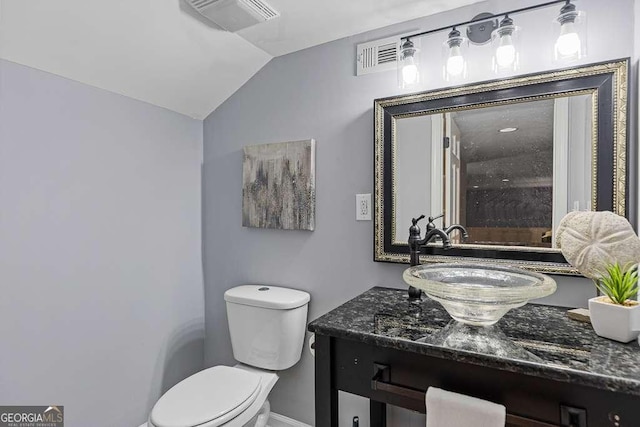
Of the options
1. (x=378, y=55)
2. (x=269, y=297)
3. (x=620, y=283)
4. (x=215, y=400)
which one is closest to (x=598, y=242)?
(x=620, y=283)

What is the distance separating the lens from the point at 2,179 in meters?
1.31

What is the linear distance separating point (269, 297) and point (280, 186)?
0.57m

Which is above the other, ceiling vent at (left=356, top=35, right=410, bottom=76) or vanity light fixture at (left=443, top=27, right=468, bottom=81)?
ceiling vent at (left=356, top=35, right=410, bottom=76)

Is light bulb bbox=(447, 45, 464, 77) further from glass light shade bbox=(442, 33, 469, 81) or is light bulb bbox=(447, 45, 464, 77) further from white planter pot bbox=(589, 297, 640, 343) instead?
white planter pot bbox=(589, 297, 640, 343)

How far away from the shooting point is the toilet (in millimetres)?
1359

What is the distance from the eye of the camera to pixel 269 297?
1.69 m

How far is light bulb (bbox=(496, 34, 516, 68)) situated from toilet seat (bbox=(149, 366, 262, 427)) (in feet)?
5.25

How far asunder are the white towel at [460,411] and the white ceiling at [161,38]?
4.61 feet

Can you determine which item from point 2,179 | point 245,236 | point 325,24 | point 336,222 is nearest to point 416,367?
point 336,222

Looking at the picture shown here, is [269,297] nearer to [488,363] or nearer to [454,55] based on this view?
[488,363]

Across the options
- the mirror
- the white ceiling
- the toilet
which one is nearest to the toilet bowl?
the toilet

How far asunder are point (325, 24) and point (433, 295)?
1257 mm

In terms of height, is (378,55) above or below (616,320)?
above

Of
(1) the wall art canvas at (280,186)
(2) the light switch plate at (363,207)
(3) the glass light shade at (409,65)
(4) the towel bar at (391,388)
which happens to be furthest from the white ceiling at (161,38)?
(4) the towel bar at (391,388)
